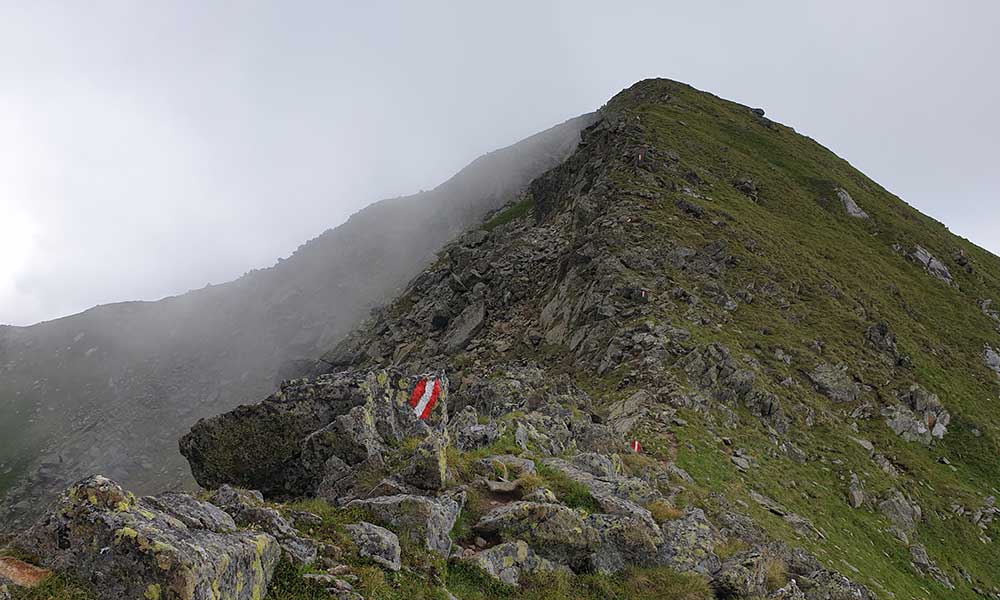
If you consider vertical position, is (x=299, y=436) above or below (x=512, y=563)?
above

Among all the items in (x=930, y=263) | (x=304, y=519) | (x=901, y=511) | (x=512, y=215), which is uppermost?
(x=512, y=215)

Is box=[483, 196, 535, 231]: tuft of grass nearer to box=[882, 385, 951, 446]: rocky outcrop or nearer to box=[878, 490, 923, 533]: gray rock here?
box=[882, 385, 951, 446]: rocky outcrop

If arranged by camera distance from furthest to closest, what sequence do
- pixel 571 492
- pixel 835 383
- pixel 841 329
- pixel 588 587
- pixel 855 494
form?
pixel 841 329, pixel 835 383, pixel 855 494, pixel 571 492, pixel 588 587

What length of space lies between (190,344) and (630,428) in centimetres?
9329

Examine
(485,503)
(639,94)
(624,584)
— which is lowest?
(624,584)

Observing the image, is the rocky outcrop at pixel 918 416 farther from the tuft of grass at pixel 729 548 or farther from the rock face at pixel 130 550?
the rock face at pixel 130 550

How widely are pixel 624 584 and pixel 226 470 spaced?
890 centimetres

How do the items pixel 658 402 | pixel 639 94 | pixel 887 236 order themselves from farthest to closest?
pixel 639 94
pixel 887 236
pixel 658 402

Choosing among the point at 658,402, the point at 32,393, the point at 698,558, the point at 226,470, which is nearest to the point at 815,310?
→ the point at 658,402

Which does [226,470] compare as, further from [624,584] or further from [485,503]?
[624,584]

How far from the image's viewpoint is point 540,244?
55531 millimetres

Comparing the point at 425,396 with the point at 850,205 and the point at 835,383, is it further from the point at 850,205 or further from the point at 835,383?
the point at 850,205

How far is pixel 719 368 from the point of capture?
30406mm

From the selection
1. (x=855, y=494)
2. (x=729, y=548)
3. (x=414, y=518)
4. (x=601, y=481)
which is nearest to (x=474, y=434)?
(x=601, y=481)
